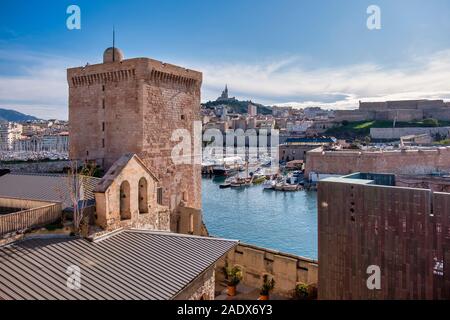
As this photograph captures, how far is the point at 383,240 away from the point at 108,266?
20.2ft

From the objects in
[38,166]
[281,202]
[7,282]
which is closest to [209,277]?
[7,282]

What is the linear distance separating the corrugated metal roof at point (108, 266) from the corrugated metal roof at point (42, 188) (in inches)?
93.2

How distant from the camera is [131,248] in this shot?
760 centimetres

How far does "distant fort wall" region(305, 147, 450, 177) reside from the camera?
154ft

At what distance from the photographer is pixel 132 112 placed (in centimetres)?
1360

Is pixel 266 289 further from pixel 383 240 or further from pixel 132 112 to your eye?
pixel 132 112

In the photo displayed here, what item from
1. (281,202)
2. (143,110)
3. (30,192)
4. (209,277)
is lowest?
(281,202)

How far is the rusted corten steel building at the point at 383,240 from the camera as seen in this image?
7.61m

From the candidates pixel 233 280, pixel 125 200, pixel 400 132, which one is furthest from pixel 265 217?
pixel 400 132

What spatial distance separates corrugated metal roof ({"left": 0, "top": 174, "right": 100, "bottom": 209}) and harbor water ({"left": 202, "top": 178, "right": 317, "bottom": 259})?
58.3 feet

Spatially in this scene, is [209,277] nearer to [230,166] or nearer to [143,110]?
[143,110]

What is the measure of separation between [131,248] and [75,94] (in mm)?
9956

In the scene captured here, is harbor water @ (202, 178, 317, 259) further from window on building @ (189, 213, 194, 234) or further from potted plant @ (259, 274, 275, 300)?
potted plant @ (259, 274, 275, 300)
